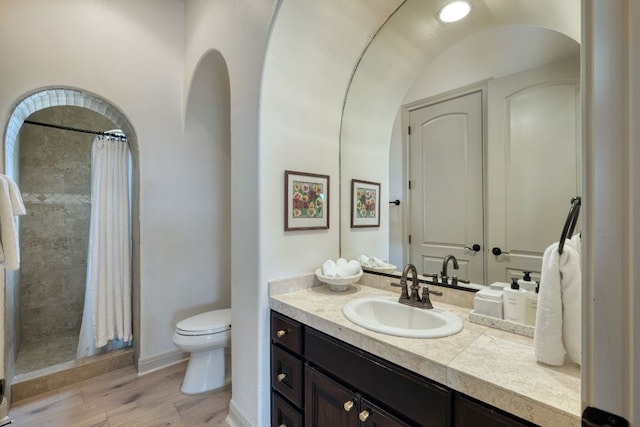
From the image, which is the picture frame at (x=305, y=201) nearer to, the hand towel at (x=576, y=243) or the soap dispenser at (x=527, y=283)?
the soap dispenser at (x=527, y=283)

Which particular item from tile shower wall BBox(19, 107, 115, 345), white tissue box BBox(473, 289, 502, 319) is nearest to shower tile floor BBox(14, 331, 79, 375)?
tile shower wall BBox(19, 107, 115, 345)

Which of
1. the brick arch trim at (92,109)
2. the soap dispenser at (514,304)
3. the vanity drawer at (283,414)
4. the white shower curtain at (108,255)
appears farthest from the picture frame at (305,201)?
the white shower curtain at (108,255)

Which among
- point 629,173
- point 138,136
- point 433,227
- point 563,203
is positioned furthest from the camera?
point 138,136

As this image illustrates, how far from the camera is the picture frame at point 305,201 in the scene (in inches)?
62.7

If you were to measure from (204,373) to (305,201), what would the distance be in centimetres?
153

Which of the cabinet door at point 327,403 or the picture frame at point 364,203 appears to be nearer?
the cabinet door at point 327,403

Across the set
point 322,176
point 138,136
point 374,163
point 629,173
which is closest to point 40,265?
point 138,136

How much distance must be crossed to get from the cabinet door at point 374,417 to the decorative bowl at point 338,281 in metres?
0.61

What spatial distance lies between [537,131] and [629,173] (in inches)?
39.6

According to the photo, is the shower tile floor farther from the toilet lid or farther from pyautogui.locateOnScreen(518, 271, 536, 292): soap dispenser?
pyautogui.locateOnScreen(518, 271, 536, 292): soap dispenser

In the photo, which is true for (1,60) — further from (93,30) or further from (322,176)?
(322,176)

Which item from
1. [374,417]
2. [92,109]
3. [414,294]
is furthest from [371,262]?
[92,109]

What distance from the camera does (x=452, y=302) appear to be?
1349mm

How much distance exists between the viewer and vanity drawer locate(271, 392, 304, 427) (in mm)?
1315
